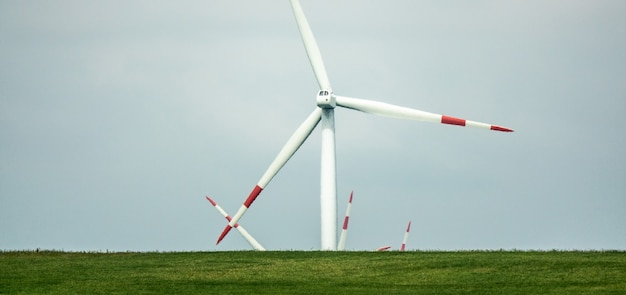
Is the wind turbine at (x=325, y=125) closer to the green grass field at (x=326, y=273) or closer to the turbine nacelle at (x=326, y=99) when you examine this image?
the turbine nacelle at (x=326, y=99)

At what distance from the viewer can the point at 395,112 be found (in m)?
55.9

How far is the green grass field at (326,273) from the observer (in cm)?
3831

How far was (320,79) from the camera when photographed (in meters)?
57.8

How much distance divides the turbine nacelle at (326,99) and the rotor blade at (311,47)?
1.21 m

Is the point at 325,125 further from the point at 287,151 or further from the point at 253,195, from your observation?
the point at 253,195

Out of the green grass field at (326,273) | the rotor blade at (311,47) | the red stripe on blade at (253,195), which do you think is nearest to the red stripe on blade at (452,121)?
the rotor blade at (311,47)

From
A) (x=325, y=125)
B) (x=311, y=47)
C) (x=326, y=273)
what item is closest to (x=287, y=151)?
(x=325, y=125)

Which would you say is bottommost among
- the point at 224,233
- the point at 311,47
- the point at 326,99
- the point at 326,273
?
the point at 326,273

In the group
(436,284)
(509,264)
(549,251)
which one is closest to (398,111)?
(549,251)

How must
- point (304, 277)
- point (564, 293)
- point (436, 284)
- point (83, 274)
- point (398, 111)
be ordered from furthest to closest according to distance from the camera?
point (398, 111), point (83, 274), point (304, 277), point (436, 284), point (564, 293)

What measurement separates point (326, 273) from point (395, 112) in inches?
587

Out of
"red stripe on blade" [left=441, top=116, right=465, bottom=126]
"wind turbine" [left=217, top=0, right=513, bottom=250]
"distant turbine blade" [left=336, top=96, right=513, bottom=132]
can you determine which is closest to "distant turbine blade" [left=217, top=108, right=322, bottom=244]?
"wind turbine" [left=217, top=0, right=513, bottom=250]

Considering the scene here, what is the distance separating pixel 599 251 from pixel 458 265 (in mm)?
7250

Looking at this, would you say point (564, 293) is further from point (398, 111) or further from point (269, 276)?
point (398, 111)
